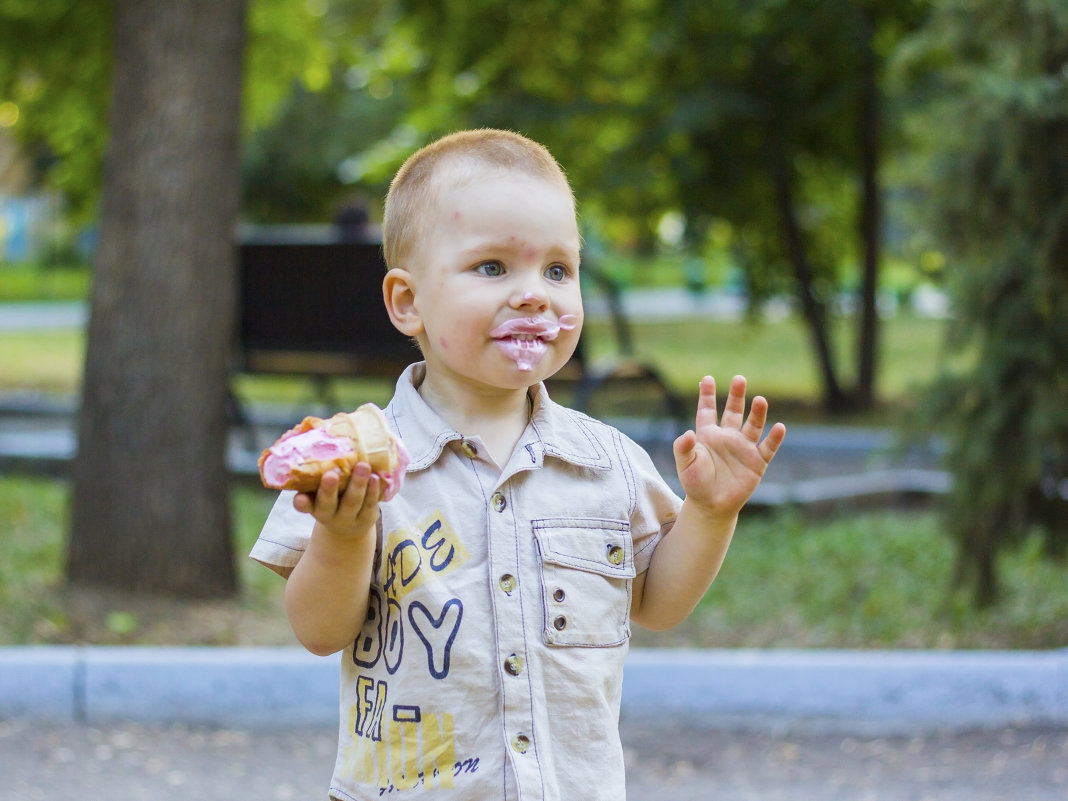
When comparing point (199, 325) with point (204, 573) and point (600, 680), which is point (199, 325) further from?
point (600, 680)

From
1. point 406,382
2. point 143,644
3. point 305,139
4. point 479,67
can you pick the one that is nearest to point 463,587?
point 406,382

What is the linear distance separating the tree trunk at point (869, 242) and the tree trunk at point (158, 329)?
23.2ft

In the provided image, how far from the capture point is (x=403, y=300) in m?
1.79

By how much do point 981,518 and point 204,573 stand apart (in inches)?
111

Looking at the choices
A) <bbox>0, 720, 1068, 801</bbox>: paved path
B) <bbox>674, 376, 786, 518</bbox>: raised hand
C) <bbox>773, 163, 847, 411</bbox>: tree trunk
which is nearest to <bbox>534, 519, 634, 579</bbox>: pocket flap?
<bbox>674, 376, 786, 518</bbox>: raised hand

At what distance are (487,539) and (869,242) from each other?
10.2m

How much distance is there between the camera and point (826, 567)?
5.67 m

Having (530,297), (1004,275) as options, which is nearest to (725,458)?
(530,297)

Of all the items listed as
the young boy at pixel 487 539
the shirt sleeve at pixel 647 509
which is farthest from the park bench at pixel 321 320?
the young boy at pixel 487 539

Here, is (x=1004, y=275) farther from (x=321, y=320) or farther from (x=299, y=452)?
(x=321, y=320)

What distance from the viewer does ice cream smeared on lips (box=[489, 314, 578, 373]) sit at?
166cm

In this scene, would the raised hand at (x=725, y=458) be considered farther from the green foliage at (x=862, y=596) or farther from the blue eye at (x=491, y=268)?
the green foliage at (x=862, y=596)

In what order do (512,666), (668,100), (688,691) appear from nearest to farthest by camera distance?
(512,666) < (688,691) < (668,100)

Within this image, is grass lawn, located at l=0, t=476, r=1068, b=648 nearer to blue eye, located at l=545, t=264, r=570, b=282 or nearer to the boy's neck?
the boy's neck
